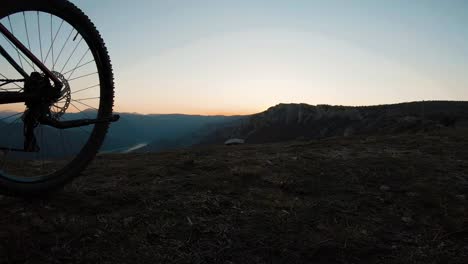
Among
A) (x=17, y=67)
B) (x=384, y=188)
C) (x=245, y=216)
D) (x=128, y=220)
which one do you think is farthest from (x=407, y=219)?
(x=17, y=67)

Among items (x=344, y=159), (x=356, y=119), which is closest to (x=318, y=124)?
(x=356, y=119)

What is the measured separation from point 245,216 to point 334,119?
86.3 m

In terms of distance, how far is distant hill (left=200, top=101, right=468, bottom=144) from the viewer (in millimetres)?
56688

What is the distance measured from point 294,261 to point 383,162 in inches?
194

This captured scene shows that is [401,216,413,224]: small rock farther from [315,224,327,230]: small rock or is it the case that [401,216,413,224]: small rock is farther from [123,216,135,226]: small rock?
[123,216,135,226]: small rock

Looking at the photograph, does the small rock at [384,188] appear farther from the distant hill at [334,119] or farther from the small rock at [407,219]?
the distant hill at [334,119]

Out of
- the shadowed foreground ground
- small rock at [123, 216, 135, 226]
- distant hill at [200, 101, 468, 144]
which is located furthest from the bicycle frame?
distant hill at [200, 101, 468, 144]

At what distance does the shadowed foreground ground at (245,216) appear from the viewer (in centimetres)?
389

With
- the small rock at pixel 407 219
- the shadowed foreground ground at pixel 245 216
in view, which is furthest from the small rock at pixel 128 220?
the small rock at pixel 407 219

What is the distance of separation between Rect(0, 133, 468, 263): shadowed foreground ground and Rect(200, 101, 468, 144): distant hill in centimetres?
3615

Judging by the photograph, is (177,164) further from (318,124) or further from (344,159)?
(318,124)

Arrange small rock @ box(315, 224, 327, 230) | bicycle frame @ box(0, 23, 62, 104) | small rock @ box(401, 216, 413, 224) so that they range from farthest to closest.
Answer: small rock @ box(401, 216, 413, 224)
small rock @ box(315, 224, 327, 230)
bicycle frame @ box(0, 23, 62, 104)

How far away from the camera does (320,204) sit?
5.41m

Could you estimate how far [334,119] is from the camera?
8812 cm
